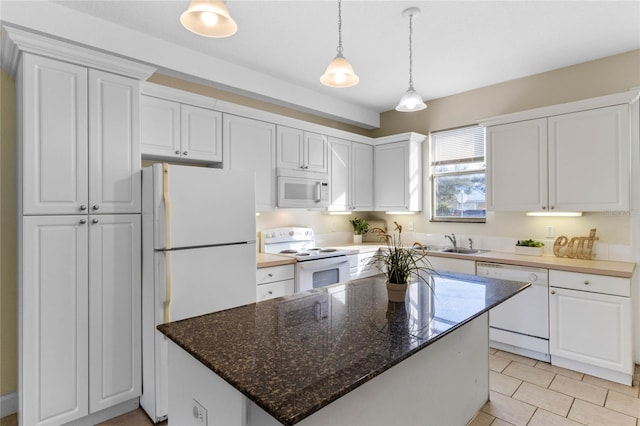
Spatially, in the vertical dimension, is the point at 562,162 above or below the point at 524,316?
above

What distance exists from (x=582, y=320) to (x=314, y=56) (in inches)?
128

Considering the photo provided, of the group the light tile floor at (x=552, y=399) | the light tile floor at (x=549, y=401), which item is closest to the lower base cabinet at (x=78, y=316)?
the light tile floor at (x=549, y=401)

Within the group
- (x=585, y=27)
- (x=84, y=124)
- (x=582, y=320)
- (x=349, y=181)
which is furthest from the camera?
(x=349, y=181)

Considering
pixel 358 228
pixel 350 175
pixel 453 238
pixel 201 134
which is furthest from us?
pixel 358 228

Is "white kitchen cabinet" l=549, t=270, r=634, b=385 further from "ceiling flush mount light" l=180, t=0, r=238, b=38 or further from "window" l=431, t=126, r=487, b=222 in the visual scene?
"ceiling flush mount light" l=180, t=0, r=238, b=38

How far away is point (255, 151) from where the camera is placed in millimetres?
3334

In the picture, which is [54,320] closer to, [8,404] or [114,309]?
[114,309]

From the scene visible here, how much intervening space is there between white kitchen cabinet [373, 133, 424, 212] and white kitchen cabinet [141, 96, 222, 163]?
2.34 m

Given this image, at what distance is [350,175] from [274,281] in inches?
73.6

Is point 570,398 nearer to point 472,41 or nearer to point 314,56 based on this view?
point 472,41

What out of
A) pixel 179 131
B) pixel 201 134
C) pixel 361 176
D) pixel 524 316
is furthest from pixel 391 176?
pixel 179 131

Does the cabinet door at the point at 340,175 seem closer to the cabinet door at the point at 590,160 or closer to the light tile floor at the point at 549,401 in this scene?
the cabinet door at the point at 590,160

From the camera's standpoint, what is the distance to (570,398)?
8.28 feet

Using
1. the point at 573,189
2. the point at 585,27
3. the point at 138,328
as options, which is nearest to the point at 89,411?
the point at 138,328
